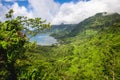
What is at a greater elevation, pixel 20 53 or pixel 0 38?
pixel 0 38

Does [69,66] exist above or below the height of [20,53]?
below

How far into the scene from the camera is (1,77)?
29938 mm

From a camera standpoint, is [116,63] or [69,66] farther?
[69,66]

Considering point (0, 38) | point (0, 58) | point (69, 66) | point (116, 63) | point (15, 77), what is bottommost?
point (69, 66)

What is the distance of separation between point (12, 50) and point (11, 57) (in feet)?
3.90

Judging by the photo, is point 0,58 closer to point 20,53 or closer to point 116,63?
point 20,53

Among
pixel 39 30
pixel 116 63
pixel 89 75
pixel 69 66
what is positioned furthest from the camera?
pixel 69 66

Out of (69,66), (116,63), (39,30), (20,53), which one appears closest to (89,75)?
(116,63)

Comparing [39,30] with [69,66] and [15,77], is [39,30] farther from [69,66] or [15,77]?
[69,66]

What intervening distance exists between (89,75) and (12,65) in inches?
4408

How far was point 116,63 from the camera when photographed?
10269 cm

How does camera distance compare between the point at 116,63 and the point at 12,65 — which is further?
the point at 116,63

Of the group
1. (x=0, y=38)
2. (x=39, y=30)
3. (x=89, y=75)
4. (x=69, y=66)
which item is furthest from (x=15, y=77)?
(x=69, y=66)

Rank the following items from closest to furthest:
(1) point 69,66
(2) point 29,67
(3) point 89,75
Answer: (2) point 29,67 → (3) point 89,75 → (1) point 69,66
